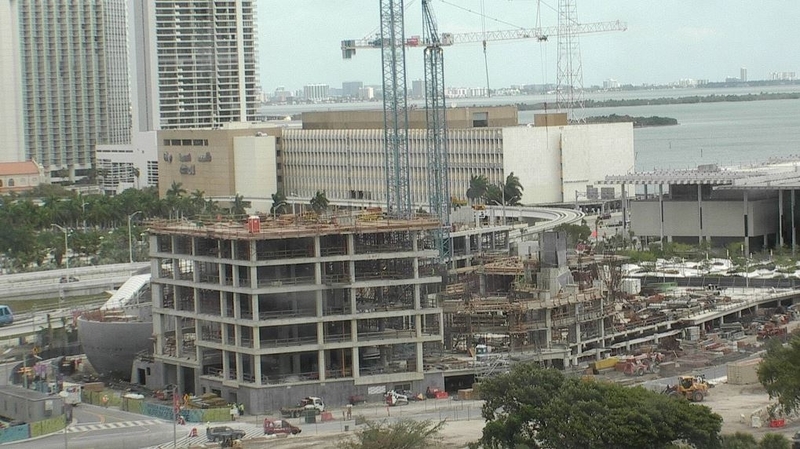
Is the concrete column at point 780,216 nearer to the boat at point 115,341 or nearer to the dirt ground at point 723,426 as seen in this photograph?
the dirt ground at point 723,426

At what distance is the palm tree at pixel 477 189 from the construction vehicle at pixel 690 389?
165ft

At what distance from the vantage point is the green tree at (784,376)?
130 ft

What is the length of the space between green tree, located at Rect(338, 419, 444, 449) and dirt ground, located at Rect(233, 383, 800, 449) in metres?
0.62

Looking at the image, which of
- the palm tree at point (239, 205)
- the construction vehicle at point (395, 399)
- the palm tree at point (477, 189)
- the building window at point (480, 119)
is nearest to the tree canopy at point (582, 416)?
the construction vehicle at point (395, 399)

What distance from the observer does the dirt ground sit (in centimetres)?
3984

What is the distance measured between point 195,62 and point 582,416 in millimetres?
102568

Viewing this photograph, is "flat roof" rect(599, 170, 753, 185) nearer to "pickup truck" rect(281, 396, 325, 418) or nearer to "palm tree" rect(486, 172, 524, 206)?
"palm tree" rect(486, 172, 524, 206)

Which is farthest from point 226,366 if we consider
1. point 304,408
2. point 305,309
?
point 304,408

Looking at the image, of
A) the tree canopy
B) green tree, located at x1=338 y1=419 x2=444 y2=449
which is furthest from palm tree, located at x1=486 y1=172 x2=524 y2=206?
the tree canopy

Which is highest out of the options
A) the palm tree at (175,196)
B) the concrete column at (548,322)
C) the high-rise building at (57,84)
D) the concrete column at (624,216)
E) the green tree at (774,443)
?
the high-rise building at (57,84)

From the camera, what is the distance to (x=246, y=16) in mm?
135625

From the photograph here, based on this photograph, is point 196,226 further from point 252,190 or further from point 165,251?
point 252,190

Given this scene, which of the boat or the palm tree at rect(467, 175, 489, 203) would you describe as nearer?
the boat

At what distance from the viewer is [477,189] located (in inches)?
3757
